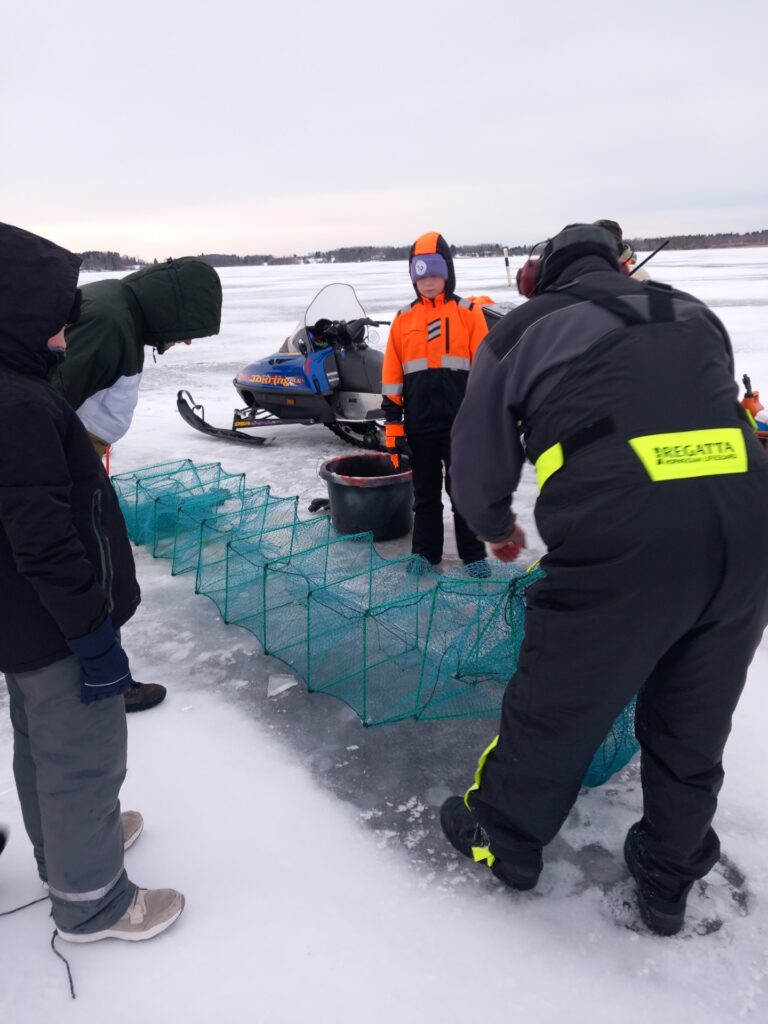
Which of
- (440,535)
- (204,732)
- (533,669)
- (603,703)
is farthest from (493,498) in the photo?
(440,535)

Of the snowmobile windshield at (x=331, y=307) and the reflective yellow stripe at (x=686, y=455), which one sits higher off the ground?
the snowmobile windshield at (x=331, y=307)

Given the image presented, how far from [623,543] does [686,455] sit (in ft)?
0.66

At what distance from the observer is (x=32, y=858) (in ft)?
6.21

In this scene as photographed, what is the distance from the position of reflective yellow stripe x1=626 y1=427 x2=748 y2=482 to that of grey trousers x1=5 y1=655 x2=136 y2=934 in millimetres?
1242

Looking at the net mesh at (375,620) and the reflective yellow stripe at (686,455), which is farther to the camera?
the net mesh at (375,620)

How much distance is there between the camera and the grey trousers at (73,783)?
1.46 metres

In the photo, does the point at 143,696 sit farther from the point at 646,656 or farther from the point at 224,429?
the point at 224,429

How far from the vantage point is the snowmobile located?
589 cm

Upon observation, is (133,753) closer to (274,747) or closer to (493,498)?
(274,747)

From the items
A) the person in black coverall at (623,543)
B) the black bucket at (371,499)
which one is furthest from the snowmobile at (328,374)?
the person in black coverall at (623,543)

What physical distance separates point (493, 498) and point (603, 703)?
563 millimetres

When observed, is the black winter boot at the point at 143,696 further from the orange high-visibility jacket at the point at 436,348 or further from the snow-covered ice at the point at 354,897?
the orange high-visibility jacket at the point at 436,348

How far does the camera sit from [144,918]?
165 cm

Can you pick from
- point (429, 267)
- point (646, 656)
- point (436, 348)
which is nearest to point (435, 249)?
point (429, 267)
